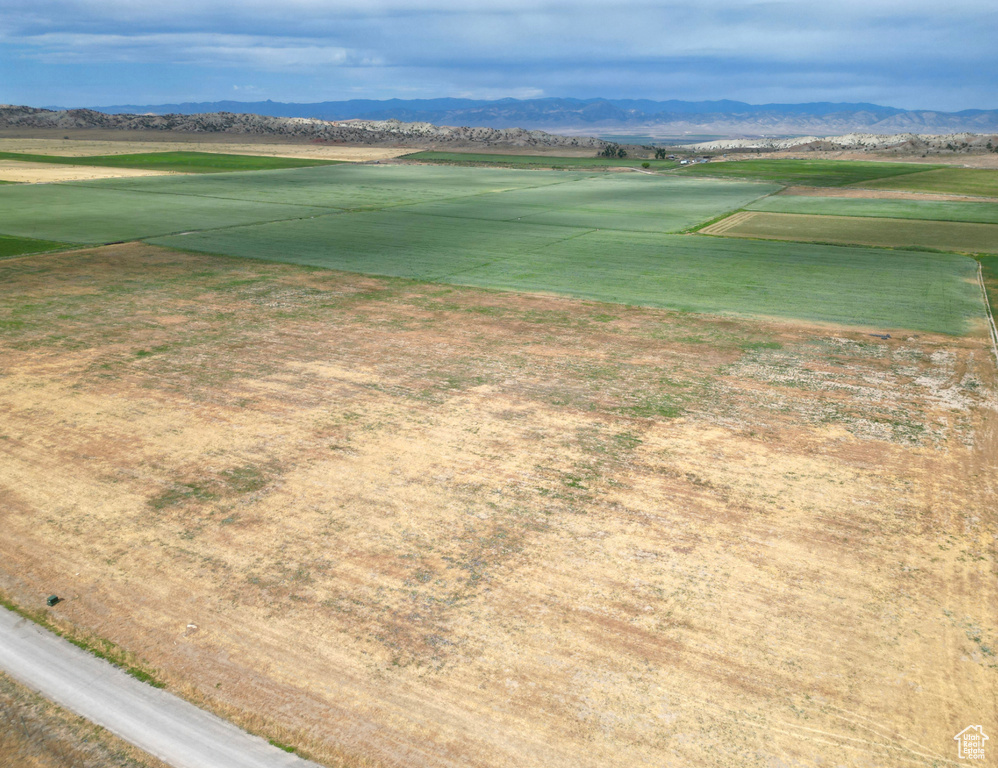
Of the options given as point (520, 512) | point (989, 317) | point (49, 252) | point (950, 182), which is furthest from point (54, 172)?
point (950, 182)

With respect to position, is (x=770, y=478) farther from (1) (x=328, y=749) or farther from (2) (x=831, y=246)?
(2) (x=831, y=246)

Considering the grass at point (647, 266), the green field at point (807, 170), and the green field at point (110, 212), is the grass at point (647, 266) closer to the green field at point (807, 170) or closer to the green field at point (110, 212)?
the green field at point (110, 212)

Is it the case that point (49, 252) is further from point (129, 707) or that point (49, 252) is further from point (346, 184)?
point (346, 184)

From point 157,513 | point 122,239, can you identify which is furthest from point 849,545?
point 122,239

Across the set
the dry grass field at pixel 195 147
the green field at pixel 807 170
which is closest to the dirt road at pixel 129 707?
the green field at pixel 807 170

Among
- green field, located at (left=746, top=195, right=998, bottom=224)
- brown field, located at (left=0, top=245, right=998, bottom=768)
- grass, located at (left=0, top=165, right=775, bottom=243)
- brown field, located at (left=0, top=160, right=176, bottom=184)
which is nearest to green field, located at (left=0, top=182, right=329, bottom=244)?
grass, located at (left=0, top=165, right=775, bottom=243)

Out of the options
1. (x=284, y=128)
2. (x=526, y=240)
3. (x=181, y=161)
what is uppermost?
(x=284, y=128)
